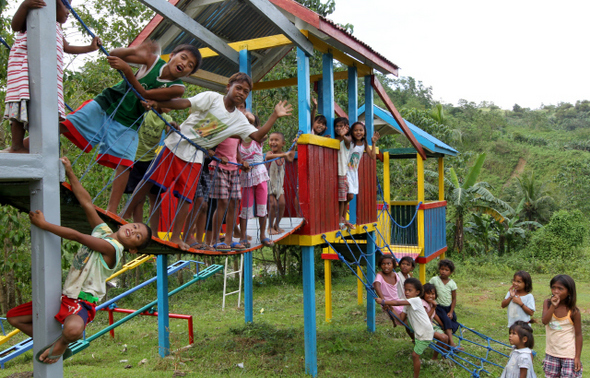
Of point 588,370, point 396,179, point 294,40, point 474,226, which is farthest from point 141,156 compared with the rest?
point 474,226

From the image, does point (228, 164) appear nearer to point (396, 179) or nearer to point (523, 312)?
point (523, 312)

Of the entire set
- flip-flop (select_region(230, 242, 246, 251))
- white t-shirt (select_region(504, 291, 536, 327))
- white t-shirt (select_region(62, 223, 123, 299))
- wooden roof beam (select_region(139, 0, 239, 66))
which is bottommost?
white t-shirt (select_region(504, 291, 536, 327))

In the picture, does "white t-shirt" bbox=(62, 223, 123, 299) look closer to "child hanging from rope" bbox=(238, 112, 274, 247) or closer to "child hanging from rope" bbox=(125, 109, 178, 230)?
"child hanging from rope" bbox=(125, 109, 178, 230)

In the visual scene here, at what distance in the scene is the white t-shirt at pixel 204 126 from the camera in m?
3.88

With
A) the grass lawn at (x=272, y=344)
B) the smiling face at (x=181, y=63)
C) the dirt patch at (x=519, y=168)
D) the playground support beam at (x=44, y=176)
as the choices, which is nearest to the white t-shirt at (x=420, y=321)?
the grass lawn at (x=272, y=344)

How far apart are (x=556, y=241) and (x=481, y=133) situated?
17038 millimetres

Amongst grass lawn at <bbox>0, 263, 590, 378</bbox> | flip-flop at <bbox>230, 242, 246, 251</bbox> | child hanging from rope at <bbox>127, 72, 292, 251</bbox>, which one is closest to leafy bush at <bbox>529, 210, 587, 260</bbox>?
grass lawn at <bbox>0, 263, 590, 378</bbox>

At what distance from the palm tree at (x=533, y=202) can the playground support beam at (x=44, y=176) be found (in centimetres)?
1880

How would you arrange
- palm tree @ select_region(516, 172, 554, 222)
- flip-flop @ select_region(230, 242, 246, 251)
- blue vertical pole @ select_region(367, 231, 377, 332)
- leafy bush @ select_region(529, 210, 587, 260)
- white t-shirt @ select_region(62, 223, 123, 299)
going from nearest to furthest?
white t-shirt @ select_region(62, 223, 123, 299) < flip-flop @ select_region(230, 242, 246, 251) < blue vertical pole @ select_region(367, 231, 377, 332) < leafy bush @ select_region(529, 210, 587, 260) < palm tree @ select_region(516, 172, 554, 222)

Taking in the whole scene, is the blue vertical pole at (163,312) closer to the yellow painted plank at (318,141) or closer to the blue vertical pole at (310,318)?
the blue vertical pole at (310,318)

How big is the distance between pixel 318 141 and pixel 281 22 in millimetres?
1314

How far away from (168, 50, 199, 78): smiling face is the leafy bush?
14764 millimetres

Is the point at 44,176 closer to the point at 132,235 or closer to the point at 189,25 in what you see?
the point at 132,235

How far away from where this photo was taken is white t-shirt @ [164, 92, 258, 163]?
12.7 ft
